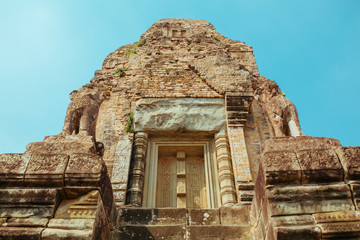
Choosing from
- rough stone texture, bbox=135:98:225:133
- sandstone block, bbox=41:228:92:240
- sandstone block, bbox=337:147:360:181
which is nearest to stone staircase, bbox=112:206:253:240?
sandstone block, bbox=41:228:92:240

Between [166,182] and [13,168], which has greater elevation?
[166,182]

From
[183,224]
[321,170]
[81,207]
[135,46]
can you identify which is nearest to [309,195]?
[321,170]

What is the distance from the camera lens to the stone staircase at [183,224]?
4.76m

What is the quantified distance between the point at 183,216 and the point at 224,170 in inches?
84.6

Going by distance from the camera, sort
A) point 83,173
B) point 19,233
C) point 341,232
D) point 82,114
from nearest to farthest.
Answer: point 341,232
point 19,233
point 83,173
point 82,114

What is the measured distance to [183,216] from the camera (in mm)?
5137

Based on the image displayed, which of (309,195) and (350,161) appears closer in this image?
(309,195)

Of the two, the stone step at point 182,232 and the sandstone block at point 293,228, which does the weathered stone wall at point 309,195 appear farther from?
the stone step at point 182,232

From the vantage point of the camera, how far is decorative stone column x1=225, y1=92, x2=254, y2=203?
662cm

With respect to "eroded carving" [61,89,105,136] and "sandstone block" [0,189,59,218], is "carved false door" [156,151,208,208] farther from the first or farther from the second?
"sandstone block" [0,189,59,218]

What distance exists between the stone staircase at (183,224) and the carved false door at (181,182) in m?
1.75

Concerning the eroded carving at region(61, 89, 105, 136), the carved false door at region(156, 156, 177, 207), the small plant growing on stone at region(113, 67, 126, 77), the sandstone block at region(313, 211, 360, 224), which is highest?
the small plant growing on stone at region(113, 67, 126, 77)

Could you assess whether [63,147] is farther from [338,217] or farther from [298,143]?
[338,217]

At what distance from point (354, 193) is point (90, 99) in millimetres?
5696
